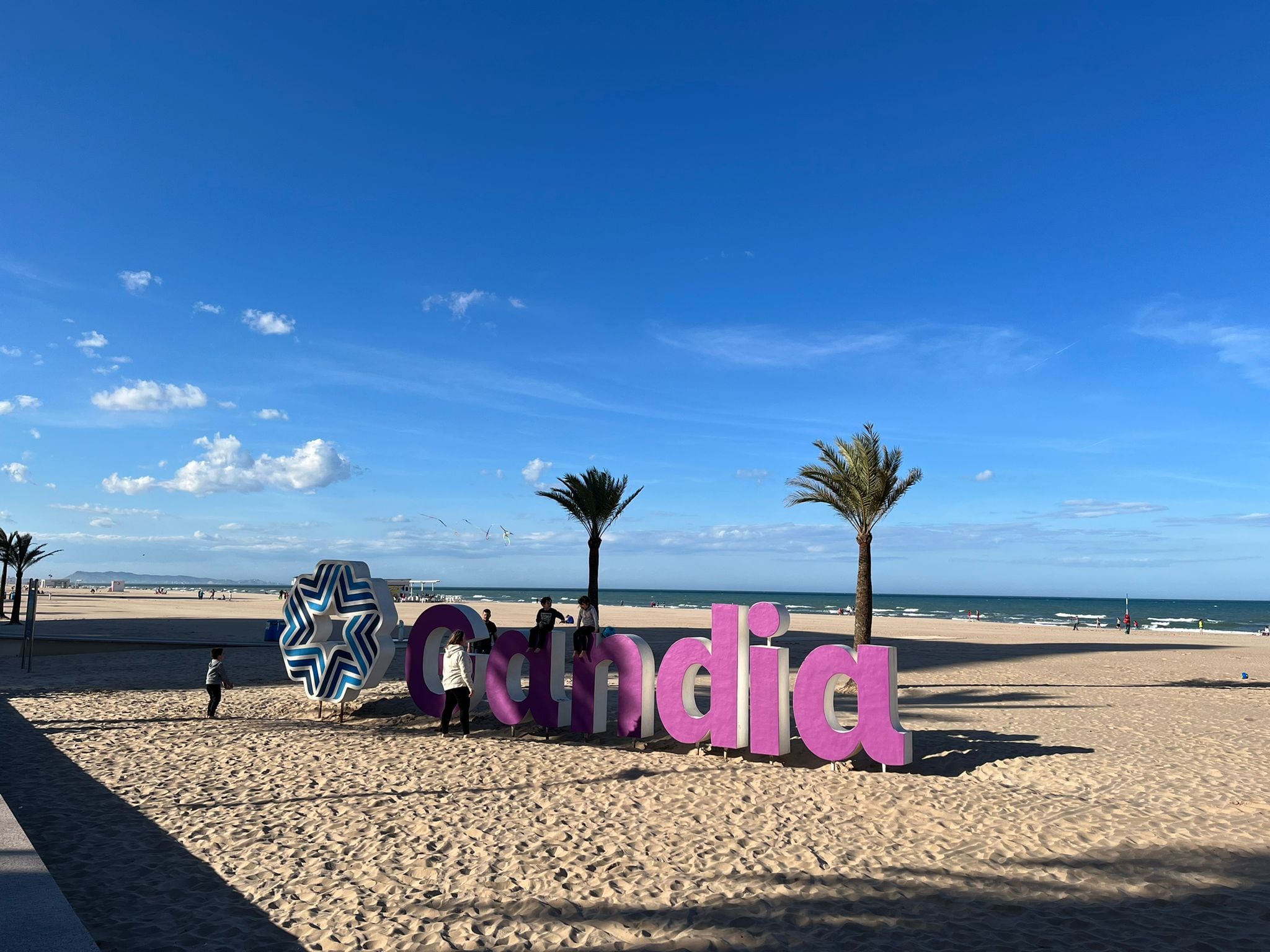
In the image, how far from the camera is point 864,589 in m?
20.7

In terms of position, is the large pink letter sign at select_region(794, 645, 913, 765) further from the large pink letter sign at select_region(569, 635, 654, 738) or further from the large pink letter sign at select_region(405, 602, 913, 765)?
the large pink letter sign at select_region(569, 635, 654, 738)

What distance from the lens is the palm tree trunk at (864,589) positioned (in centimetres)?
2066

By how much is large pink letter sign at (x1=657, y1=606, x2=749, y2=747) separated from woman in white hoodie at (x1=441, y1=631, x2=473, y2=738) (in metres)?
3.21

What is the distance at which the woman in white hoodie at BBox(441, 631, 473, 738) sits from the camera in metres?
12.8

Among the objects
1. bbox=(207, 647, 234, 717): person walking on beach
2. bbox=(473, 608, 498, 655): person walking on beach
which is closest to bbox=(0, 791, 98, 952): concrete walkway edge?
bbox=(473, 608, 498, 655): person walking on beach

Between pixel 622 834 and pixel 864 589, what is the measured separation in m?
14.0

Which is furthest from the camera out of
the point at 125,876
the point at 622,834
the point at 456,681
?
the point at 456,681

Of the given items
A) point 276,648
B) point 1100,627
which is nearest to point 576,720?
Result: point 276,648

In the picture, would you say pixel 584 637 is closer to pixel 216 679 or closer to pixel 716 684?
pixel 716 684

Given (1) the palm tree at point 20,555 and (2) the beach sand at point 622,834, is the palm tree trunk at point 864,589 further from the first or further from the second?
(1) the palm tree at point 20,555

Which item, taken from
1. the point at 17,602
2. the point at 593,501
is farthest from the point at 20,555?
the point at 593,501

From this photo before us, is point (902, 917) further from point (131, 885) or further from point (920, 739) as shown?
point (920, 739)

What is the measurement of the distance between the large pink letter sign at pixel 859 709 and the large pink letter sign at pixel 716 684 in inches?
33.5

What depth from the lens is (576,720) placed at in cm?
1299
